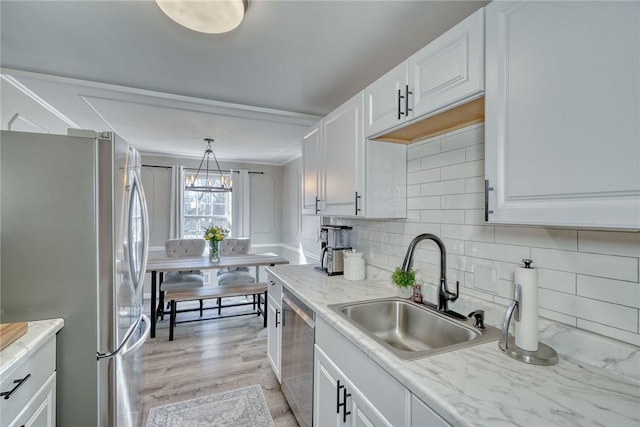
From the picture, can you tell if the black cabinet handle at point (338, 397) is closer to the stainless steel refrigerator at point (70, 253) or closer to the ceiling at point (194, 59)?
the stainless steel refrigerator at point (70, 253)

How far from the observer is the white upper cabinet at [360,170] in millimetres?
1825

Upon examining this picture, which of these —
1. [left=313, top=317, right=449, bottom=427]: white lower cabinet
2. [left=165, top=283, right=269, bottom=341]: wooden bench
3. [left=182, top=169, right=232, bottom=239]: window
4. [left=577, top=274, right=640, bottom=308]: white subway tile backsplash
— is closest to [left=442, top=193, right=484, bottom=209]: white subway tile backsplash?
[left=577, top=274, right=640, bottom=308]: white subway tile backsplash

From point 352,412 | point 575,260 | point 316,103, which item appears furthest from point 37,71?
point 575,260

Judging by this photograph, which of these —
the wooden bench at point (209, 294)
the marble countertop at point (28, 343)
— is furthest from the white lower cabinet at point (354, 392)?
the wooden bench at point (209, 294)

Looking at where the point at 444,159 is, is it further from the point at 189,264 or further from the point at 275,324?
the point at 189,264

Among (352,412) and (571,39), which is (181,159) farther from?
(571,39)

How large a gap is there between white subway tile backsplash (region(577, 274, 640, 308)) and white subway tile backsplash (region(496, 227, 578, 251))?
12 centimetres

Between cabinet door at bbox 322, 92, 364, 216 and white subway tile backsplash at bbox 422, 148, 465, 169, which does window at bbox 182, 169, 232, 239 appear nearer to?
cabinet door at bbox 322, 92, 364, 216

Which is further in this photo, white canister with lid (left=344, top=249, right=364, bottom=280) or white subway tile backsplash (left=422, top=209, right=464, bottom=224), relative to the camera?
white canister with lid (left=344, top=249, right=364, bottom=280)

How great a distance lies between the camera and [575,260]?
1051 millimetres

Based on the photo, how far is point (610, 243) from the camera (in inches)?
37.7

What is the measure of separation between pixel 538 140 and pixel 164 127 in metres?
3.56

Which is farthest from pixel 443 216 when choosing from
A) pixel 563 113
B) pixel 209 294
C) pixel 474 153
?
pixel 209 294

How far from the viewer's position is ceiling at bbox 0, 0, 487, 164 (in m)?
1.44
